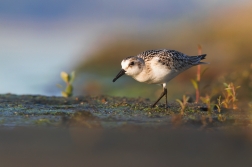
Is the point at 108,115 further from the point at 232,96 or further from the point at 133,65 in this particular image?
the point at 232,96

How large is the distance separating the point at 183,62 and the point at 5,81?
760cm

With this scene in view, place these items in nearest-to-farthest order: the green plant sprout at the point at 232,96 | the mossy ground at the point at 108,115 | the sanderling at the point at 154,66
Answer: the mossy ground at the point at 108,115
the green plant sprout at the point at 232,96
the sanderling at the point at 154,66

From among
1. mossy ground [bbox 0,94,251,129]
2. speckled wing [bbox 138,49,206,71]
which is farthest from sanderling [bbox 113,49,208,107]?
mossy ground [bbox 0,94,251,129]

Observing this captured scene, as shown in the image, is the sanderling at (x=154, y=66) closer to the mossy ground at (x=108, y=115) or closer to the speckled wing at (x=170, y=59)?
the speckled wing at (x=170, y=59)

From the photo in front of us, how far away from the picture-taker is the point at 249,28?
17141mm

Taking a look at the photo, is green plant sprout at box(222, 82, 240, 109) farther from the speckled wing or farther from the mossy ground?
the speckled wing

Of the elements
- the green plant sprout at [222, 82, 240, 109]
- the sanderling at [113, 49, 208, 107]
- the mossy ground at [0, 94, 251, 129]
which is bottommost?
the mossy ground at [0, 94, 251, 129]

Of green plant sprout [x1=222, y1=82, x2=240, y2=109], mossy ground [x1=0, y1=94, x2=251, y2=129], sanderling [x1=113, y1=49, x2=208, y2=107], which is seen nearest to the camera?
mossy ground [x1=0, y1=94, x2=251, y2=129]

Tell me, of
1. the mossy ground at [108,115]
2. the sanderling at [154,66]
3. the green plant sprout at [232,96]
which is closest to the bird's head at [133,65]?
the sanderling at [154,66]

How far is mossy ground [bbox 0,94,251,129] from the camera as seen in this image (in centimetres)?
530

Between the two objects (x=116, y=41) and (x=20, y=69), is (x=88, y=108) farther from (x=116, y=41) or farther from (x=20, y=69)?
(x=116, y=41)

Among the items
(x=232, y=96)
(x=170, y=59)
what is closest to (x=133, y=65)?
(x=170, y=59)

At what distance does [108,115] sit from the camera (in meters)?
5.96

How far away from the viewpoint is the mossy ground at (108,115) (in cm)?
530
